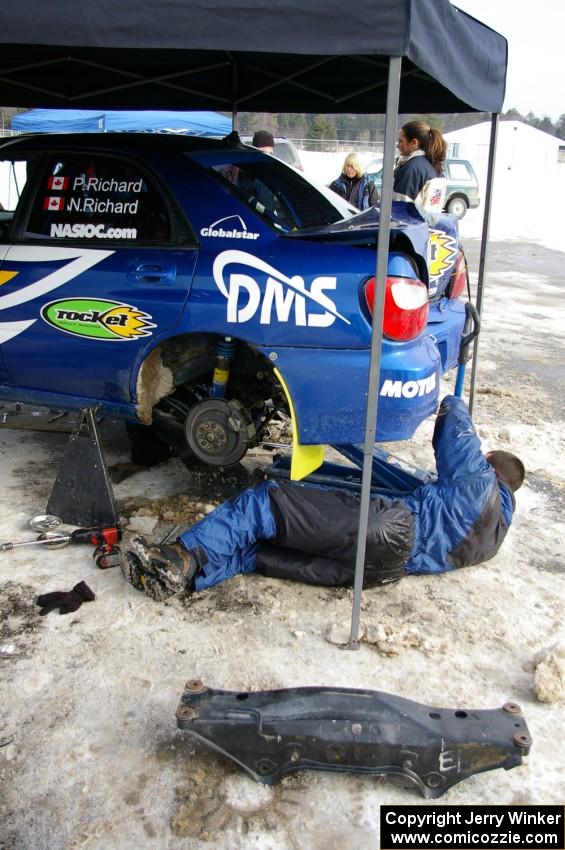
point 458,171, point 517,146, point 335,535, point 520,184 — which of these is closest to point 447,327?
point 335,535

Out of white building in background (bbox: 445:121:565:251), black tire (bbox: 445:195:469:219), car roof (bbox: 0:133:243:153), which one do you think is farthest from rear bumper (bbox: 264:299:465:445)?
black tire (bbox: 445:195:469:219)

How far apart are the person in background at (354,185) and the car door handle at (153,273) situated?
4.35 meters

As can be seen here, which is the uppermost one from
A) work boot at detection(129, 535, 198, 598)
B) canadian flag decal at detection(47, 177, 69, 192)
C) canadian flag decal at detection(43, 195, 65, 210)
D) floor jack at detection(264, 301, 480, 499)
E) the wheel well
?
canadian flag decal at detection(47, 177, 69, 192)

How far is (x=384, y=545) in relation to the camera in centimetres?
339

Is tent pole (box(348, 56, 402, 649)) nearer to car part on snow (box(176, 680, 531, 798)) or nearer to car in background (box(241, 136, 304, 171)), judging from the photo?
car part on snow (box(176, 680, 531, 798))

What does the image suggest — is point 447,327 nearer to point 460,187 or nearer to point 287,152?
point 287,152

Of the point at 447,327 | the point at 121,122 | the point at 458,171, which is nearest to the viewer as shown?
the point at 447,327

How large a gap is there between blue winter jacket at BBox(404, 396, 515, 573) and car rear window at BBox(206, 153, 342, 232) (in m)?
1.41

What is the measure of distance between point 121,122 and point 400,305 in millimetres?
12082

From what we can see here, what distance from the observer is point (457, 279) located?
16.9ft

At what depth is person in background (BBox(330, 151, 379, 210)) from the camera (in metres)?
7.77

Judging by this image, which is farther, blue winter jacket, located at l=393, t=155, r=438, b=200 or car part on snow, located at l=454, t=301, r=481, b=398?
blue winter jacket, located at l=393, t=155, r=438, b=200

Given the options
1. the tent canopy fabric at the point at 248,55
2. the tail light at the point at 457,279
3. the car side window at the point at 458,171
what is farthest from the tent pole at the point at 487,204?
the car side window at the point at 458,171

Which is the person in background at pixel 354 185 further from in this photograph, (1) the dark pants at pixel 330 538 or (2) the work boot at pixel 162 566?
(2) the work boot at pixel 162 566
